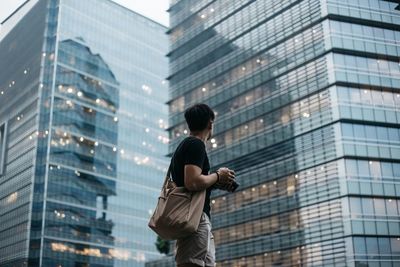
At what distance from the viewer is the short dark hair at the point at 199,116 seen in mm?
4758

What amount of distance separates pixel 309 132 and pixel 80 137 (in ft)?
180

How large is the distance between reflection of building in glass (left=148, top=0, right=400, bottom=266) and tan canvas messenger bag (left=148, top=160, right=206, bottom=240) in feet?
152

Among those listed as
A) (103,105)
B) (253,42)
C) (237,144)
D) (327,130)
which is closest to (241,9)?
(253,42)

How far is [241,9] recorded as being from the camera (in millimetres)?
65750

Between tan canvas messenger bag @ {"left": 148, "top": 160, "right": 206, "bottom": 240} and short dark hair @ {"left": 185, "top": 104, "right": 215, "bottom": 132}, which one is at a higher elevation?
short dark hair @ {"left": 185, "top": 104, "right": 215, "bottom": 132}

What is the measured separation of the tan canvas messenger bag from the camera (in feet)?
13.6

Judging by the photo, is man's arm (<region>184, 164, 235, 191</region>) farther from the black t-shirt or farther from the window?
the window

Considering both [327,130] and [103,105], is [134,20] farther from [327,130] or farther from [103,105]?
[327,130]

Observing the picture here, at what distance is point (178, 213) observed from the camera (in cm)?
418

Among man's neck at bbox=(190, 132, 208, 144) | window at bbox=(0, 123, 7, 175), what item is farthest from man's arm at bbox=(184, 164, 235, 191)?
window at bbox=(0, 123, 7, 175)

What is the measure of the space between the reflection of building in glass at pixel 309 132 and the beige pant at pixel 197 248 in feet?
151

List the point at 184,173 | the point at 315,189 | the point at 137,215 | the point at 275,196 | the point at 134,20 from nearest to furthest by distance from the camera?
1. the point at 184,173
2. the point at 315,189
3. the point at 275,196
4. the point at 137,215
5. the point at 134,20

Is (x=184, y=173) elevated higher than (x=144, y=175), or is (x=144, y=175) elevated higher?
(x=144, y=175)

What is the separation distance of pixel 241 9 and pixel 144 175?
160ft
